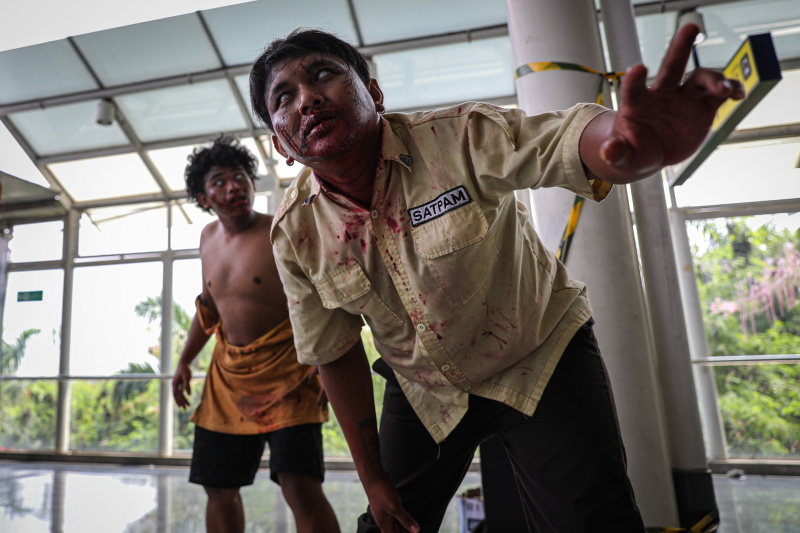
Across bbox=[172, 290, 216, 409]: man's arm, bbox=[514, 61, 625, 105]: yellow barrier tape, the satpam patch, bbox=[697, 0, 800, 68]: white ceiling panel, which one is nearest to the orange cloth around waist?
bbox=[172, 290, 216, 409]: man's arm

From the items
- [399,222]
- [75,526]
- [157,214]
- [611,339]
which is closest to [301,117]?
[399,222]

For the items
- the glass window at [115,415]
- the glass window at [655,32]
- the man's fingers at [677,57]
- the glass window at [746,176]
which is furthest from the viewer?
the glass window at [115,415]

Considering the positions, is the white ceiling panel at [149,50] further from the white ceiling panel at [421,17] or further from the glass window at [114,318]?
the glass window at [114,318]

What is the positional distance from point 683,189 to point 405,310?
4281 mm

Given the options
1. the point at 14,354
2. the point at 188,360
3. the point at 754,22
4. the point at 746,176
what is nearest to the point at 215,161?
the point at 188,360

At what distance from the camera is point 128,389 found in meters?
5.87

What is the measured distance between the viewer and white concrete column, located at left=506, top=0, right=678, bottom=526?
197 cm

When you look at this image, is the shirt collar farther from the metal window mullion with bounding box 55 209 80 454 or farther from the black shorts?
the metal window mullion with bounding box 55 209 80 454

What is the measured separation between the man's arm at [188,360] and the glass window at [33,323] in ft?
14.7

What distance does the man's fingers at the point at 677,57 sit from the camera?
70 cm

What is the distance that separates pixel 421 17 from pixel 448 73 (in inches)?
22.5

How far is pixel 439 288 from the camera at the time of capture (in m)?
1.19

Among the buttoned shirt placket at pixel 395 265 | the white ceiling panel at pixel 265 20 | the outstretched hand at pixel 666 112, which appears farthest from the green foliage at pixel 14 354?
the outstretched hand at pixel 666 112

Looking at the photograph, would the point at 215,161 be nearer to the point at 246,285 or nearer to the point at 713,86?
the point at 246,285
